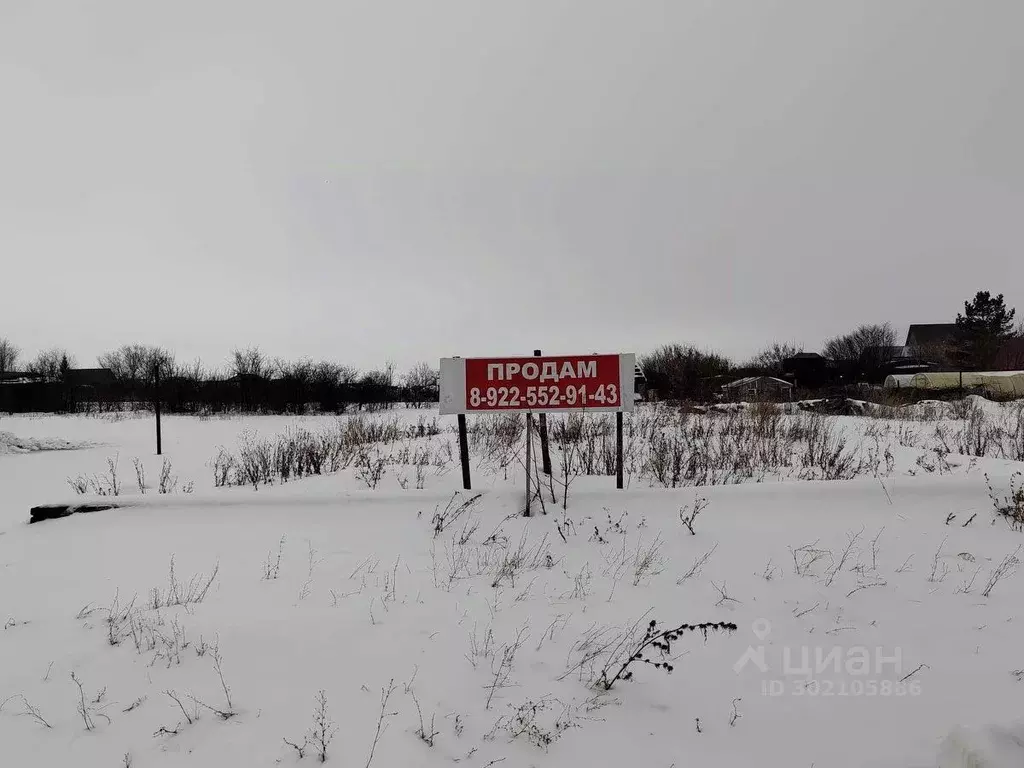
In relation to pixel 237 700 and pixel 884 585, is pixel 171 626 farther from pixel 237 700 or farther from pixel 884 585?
pixel 884 585

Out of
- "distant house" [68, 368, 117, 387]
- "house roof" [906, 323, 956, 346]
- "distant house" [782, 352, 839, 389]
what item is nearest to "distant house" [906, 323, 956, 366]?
"house roof" [906, 323, 956, 346]

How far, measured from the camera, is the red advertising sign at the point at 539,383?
5.25 metres

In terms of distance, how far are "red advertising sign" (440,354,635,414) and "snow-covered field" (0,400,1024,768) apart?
1.03m

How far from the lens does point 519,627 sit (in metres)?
3.04

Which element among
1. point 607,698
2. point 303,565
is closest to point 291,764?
point 607,698

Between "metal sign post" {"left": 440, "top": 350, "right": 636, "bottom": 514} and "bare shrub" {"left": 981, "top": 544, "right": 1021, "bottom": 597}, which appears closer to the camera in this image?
"bare shrub" {"left": 981, "top": 544, "right": 1021, "bottom": 597}

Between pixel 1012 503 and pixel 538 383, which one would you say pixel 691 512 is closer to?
pixel 538 383

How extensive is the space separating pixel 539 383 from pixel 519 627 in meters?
2.71

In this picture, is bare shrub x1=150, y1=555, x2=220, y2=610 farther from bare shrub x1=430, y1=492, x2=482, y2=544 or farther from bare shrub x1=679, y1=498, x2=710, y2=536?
bare shrub x1=679, y1=498, x2=710, y2=536

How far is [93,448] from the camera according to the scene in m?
13.9

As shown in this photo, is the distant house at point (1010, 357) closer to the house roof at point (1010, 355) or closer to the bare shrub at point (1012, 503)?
the house roof at point (1010, 355)

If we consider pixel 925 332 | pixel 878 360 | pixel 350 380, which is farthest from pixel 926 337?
pixel 350 380

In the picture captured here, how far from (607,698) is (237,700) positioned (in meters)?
1.79

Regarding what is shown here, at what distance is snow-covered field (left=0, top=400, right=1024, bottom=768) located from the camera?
7.04 ft
